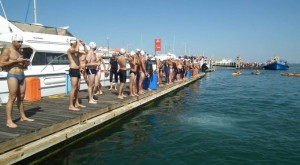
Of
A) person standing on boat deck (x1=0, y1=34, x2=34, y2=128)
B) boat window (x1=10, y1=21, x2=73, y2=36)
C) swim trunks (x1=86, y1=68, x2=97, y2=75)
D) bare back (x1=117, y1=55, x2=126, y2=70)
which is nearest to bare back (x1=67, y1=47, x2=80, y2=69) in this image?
swim trunks (x1=86, y1=68, x2=97, y2=75)

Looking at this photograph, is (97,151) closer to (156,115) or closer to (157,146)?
(157,146)

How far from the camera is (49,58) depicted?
1180 cm

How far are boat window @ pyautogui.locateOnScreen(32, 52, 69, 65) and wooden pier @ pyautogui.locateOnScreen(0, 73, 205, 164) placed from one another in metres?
1.75

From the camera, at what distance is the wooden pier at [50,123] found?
17.1 feet

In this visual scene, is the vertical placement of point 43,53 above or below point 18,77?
above

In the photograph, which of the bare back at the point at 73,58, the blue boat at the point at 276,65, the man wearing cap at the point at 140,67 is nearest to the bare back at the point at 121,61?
the man wearing cap at the point at 140,67

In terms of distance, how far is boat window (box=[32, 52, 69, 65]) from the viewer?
11211 mm

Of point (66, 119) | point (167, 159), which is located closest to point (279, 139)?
point (167, 159)

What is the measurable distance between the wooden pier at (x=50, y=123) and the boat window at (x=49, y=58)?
175 centimetres

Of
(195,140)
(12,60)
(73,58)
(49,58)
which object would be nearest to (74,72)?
(73,58)

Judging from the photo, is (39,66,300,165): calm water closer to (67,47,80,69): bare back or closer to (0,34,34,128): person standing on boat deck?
(0,34,34,128): person standing on boat deck

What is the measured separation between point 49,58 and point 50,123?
6.02 metres

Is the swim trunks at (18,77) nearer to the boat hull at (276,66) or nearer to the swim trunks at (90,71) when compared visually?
the swim trunks at (90,71)

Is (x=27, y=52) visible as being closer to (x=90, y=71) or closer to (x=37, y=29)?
(x=37, y=29)
